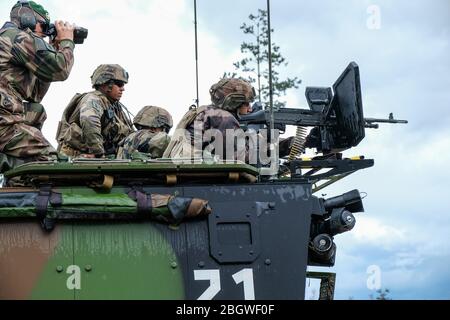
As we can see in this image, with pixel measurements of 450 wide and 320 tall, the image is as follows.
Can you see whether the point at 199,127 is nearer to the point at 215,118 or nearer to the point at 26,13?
the point at 215,118

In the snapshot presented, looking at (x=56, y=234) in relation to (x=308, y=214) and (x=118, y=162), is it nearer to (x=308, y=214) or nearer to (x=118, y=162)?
(x=118, y=162)

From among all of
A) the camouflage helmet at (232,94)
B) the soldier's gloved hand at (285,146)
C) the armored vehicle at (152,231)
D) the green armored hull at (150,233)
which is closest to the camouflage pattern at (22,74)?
the armored vehicle at (152,231)

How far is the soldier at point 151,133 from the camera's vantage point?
293 inches

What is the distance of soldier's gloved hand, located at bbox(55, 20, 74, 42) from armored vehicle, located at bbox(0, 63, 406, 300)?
1313 millimetres

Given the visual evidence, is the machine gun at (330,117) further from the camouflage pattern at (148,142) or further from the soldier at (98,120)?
the soldier at (98,120)

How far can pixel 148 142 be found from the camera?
768cm

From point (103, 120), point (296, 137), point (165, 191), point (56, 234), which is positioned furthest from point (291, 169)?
point (56, 234)

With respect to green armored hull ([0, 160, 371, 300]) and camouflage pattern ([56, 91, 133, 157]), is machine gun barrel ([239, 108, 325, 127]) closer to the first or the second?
camouflage pattern ([56, 91, 133, 157])

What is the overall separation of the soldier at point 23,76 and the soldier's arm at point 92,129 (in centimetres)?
87

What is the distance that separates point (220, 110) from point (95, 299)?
182 centimetres

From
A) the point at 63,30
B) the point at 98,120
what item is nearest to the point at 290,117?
the point at 98,120

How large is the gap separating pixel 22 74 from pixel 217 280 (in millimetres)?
2140

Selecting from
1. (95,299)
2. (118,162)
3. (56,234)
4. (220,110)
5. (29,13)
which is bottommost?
(95,299)

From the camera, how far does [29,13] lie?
620cm
